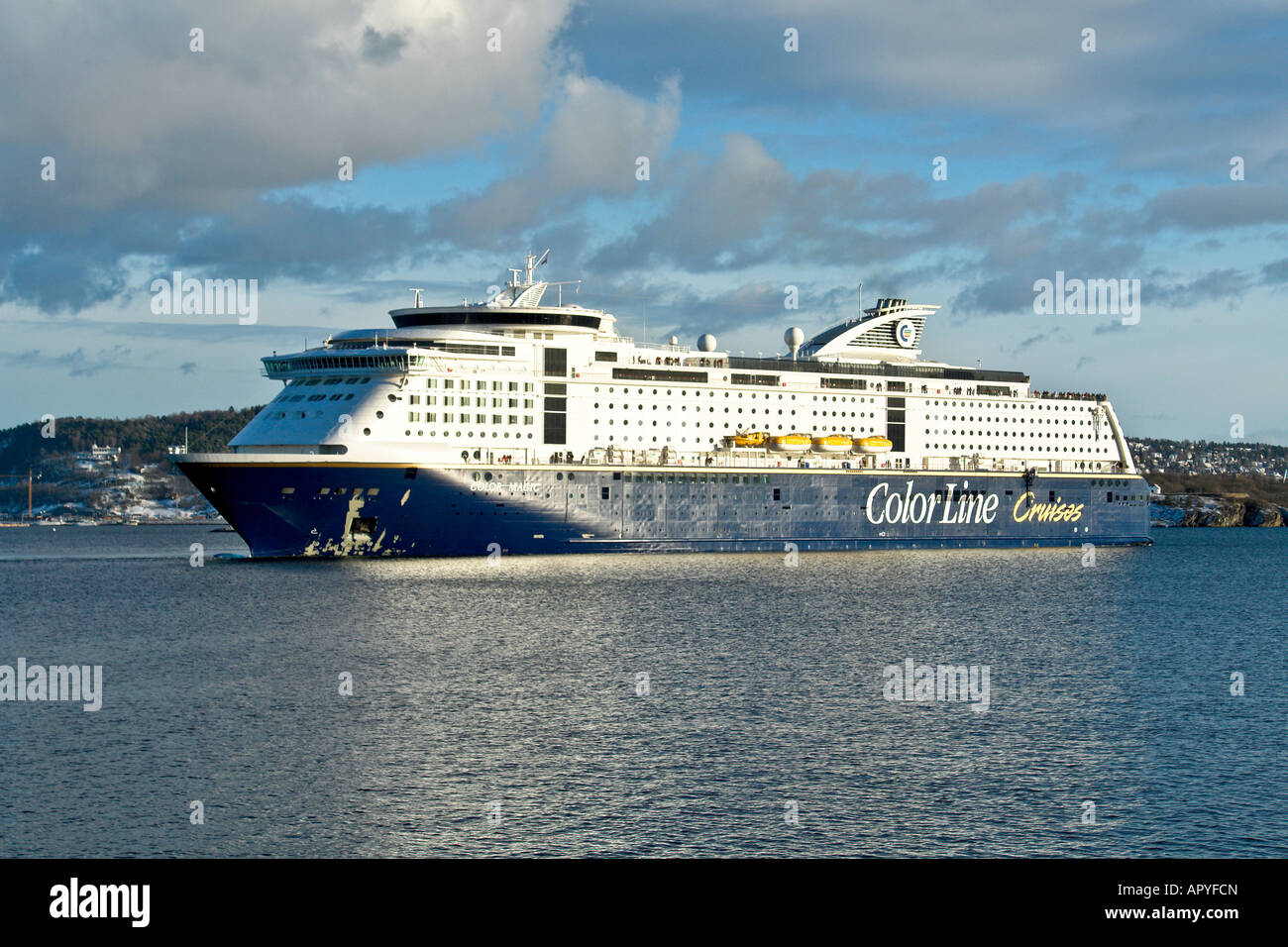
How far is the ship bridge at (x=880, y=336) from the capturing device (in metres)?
67.0

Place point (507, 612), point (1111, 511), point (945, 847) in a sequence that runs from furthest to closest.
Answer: point (1111, 511), point (507, 612), point (945, 847)

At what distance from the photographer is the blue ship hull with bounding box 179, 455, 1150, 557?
46688mm

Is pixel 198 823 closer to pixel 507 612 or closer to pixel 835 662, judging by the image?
pixel 835 662

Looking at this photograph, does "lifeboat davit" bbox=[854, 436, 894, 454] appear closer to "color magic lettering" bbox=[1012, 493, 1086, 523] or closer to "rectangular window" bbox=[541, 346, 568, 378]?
"color magic lettering" bbox=[1012, 493, 1086, 523]

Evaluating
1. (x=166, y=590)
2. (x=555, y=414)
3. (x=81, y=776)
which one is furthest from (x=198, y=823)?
(x=555, y=414)

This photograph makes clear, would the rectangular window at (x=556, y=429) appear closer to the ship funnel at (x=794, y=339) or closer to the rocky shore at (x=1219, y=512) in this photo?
the ship funnel at (x=794, y=339)

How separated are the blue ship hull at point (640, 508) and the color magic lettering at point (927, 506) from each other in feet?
0.20

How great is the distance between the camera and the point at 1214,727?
74.3 feet

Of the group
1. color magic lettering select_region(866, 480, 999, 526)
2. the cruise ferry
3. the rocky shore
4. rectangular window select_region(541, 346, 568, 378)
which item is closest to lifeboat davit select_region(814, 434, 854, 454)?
the cruise ferry

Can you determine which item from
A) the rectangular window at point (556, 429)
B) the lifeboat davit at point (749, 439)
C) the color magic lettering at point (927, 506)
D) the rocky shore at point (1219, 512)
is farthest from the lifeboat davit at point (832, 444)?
the rocky shore at point (1219, 512)
